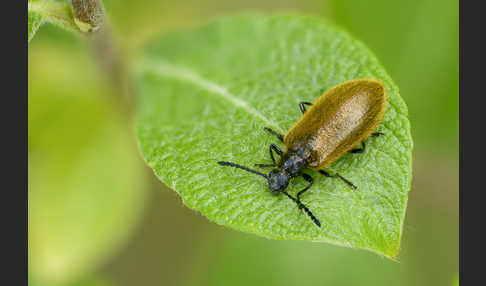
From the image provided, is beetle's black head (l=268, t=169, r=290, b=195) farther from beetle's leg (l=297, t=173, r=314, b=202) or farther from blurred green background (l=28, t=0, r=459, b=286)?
blurred green background (l=28, t=0, r=459, b=286)

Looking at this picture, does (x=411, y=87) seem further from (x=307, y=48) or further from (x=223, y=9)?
(x=223, y=9)

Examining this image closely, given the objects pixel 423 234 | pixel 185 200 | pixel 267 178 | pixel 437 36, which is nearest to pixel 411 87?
pixel 437 36

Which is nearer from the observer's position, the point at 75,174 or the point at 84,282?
the point at 75,174

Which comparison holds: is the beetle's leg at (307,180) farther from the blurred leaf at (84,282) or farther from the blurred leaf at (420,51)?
the blurred leaf at (84,282)

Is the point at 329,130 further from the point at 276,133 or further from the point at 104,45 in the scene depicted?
the point at 104,45

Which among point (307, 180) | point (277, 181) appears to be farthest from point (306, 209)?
point (307, 180)

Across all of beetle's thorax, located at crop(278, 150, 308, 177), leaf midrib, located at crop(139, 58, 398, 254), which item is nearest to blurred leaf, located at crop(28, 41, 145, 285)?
leaf midrib, located at crop(139, 58, 398, 254)
